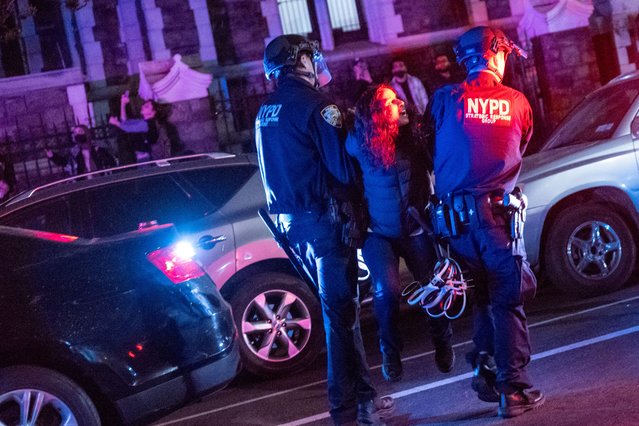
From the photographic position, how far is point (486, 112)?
4.36 metres

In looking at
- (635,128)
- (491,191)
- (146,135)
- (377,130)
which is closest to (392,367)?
(491,191)

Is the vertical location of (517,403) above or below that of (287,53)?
below

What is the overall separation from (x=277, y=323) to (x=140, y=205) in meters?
1.41

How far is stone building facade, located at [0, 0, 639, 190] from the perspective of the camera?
46.0 feet

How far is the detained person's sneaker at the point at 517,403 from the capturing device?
4348mm

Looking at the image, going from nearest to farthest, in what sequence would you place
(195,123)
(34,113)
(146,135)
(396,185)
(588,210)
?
Result: (396,185)
(588,210)
(146,135)
(195,123)
(34,113)

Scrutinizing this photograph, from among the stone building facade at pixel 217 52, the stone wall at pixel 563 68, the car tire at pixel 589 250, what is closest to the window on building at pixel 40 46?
the stone building facade at pixel 217 52

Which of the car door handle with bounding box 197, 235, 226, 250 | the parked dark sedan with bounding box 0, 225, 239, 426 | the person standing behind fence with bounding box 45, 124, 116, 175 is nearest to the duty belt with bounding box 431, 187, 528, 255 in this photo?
the parked dark sedan with bounding box 0, 225, 239, 426

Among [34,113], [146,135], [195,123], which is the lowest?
[146,135]

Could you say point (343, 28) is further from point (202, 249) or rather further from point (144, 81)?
point (202, 249)

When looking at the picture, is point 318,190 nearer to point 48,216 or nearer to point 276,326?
point 276,326

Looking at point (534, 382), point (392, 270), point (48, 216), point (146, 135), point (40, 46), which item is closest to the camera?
point (392, 270)

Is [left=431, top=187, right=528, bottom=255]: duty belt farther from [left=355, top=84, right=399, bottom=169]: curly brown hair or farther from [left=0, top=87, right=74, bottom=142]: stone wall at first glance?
[left=0, top=87, right=74, bottom=142]: stone wall

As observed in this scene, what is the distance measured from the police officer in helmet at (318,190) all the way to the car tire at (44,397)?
1330mm
